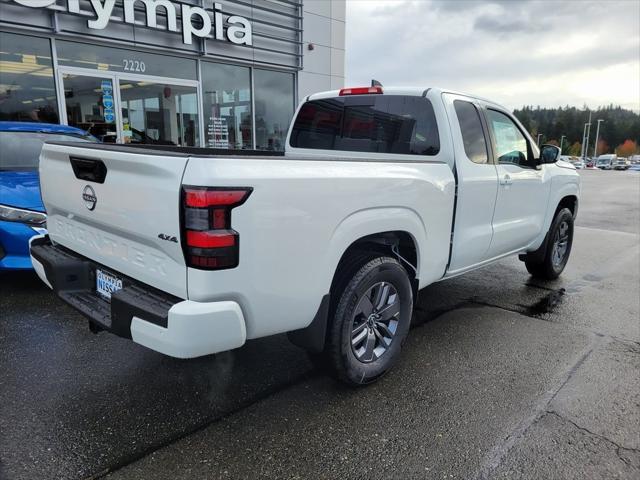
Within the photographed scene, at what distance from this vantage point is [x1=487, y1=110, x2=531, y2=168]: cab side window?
4.28 m

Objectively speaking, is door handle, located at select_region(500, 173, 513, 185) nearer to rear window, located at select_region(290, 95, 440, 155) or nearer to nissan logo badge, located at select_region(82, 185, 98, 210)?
rear window, located at select_region(290, 95, 440, 155)

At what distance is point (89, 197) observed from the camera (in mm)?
2734

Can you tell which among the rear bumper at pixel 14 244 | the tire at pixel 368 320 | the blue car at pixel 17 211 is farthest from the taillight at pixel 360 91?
the rear bumper at pixel 14 244

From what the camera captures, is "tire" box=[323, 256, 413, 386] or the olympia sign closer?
"tire" box=[323, 256, 413, 386]

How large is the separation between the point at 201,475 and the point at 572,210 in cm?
542

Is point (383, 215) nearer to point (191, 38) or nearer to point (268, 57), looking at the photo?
point (191, 38)

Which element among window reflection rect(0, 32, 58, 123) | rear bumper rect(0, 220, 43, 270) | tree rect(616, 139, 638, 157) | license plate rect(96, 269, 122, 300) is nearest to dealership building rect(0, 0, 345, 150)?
window reflection rect(0, 32, 58, 123)

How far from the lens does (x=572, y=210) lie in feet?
19.6

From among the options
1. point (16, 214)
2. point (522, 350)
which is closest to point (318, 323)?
point (522, 350)

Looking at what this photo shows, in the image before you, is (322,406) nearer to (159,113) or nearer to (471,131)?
(471,131)

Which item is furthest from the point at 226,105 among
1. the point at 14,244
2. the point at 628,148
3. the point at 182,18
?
the point at 628,148

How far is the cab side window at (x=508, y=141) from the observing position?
168 inches

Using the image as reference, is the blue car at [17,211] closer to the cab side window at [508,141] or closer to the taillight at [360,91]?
the taillight at [360,91]

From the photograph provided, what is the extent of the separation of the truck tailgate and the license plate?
54 millimetres
